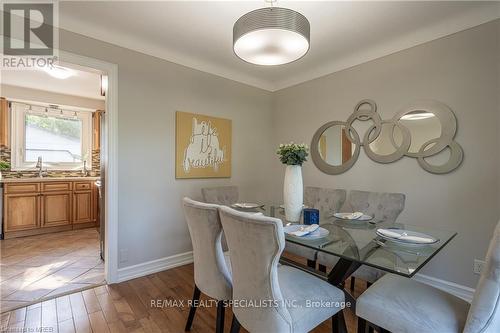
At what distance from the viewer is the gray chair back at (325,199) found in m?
2.49

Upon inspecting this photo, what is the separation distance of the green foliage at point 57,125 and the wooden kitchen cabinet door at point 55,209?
1.25 m

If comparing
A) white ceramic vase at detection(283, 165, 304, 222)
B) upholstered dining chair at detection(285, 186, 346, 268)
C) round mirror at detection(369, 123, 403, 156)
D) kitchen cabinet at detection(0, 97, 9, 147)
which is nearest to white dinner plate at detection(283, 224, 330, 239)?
white ceramic vase at detection(283, 165, 304, 222)

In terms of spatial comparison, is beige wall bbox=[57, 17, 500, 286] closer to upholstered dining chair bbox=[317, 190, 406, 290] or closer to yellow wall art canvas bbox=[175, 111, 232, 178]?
yellow wall art canvas bbox=[175, 111, 232, 178]

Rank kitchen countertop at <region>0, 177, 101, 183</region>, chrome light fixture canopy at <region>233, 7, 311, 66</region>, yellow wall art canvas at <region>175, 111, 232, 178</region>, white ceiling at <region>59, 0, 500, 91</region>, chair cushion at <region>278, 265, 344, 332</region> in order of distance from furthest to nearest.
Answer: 1. kitchen countertop at <region>0, 177, 101, 183</region>
2. yellow wall art canvas at <region>175, 111, 232, 178</region>
3. white ceiling at <region>59, 0, 500, 91</region>
4. chrome light fixture canopy at <region>233, 7, 311, 66</region>
5. chair cushion at <region>278, 265, 344, 332</region>

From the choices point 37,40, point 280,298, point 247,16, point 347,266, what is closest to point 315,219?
point 347,266

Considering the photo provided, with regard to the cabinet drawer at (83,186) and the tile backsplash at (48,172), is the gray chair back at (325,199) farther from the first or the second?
the tile backsplash at (48,172)

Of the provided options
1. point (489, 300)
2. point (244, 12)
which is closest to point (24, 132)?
point (244, 12)

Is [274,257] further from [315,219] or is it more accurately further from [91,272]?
[91,272]

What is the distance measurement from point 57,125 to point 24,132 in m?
0.49

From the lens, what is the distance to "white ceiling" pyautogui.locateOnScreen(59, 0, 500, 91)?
2.03m

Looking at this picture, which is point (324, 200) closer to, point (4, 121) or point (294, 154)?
point (294, 154)

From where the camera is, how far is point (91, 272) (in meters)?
2.65

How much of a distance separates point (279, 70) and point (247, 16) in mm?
2037

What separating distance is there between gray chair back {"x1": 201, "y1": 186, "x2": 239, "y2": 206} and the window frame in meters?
3.57
